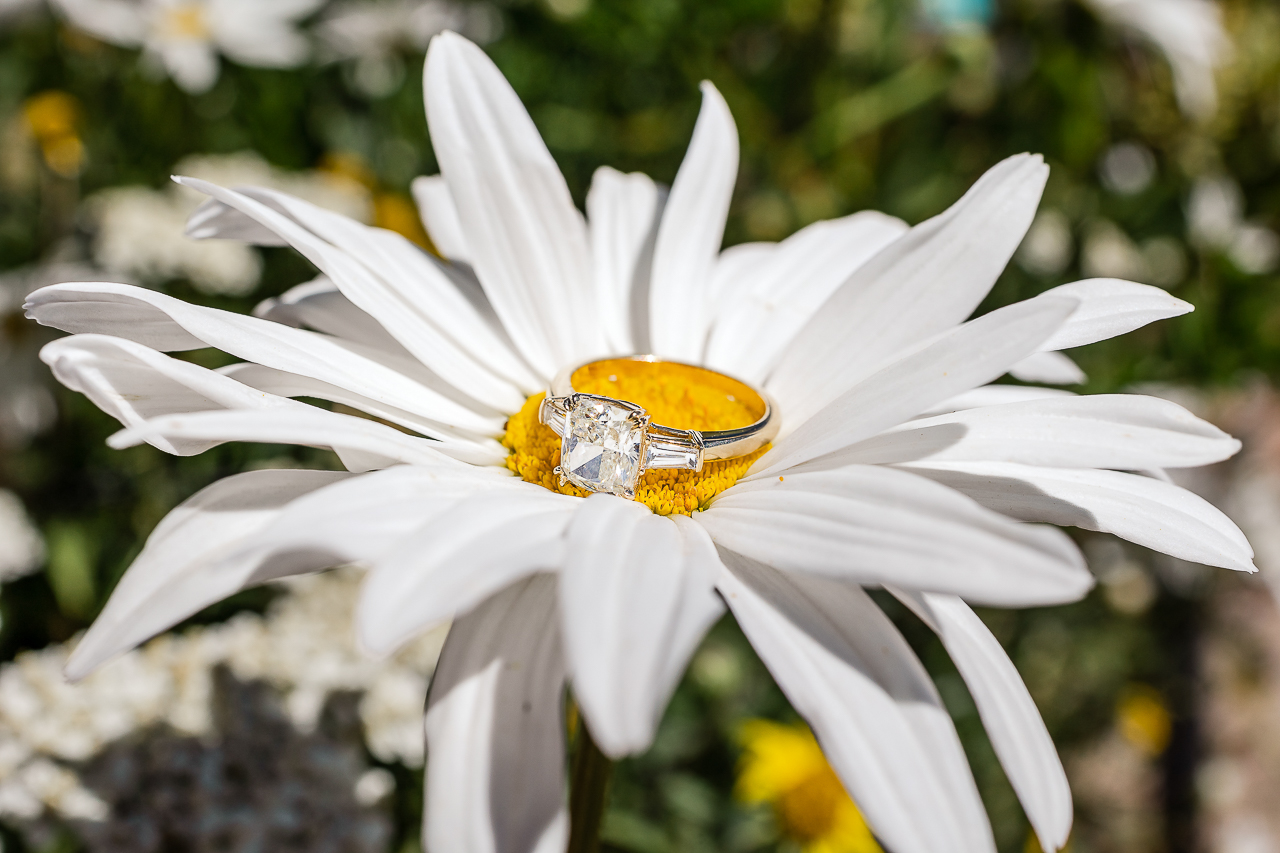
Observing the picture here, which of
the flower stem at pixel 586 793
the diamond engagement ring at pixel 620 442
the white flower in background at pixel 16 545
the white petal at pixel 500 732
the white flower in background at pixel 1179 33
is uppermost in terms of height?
the white flower in background at pixel 1179 33

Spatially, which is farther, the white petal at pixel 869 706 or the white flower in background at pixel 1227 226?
the white flower in background at pixel 1227 226

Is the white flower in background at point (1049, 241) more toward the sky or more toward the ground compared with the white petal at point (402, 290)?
more toward the ground

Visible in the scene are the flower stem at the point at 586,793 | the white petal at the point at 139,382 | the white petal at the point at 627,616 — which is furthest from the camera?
the flower stem at the point at 586,793

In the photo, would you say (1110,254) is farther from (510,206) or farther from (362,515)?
(362,515)

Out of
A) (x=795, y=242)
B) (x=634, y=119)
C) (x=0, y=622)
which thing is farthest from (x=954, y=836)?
(x=634, y=119)

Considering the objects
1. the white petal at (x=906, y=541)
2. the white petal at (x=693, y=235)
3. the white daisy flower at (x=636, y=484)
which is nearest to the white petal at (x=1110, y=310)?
the white daisy flower at (x=636, y=484)

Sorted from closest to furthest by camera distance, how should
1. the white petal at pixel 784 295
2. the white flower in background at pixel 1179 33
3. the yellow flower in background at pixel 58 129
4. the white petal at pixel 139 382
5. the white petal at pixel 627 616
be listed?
1. the white petal at pixel 627 616
2. the white petal at pixel 139 382
3. the white petal at pixel 784 295
4. the yellow flower in background at pixel 58 129
5. the white flower in background at pixel 1179 33

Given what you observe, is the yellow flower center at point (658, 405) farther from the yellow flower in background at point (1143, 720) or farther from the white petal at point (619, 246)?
the yellow flower in background at point (1143, 720)
